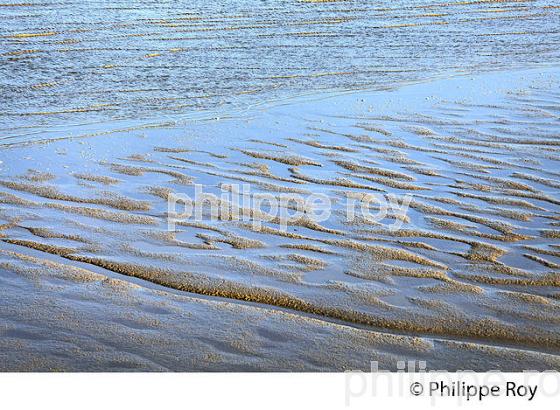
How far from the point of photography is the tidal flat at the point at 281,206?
429 centimetres

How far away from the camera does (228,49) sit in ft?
38.3

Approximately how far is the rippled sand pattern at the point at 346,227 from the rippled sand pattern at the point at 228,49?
143cm

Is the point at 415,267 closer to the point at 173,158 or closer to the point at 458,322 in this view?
the point at 458,322

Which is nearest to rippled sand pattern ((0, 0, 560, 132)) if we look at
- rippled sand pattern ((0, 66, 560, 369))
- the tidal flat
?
the tidal flat

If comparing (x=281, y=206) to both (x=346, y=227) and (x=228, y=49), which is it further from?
(x=228, y=49)

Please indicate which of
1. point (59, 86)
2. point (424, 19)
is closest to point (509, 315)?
point (59, 86)

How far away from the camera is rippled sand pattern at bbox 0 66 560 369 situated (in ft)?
14.9

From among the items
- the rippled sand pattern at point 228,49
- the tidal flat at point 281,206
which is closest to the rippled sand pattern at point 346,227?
the tidal flat at point 281,206

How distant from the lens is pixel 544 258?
5195 mm

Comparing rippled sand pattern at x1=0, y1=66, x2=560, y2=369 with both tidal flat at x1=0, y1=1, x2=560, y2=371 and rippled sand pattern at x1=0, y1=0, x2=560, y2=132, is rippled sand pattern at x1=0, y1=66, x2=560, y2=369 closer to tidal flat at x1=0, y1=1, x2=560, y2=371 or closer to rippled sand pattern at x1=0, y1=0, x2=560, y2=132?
tidal flat at x1=0, y1=1, x2=560, y2=371

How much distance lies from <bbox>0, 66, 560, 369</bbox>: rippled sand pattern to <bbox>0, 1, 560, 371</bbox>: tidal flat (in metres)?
0.02

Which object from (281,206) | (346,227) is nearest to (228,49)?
(281,206)

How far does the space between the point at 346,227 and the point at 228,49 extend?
6408mm

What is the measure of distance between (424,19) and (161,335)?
10644 millimetres
